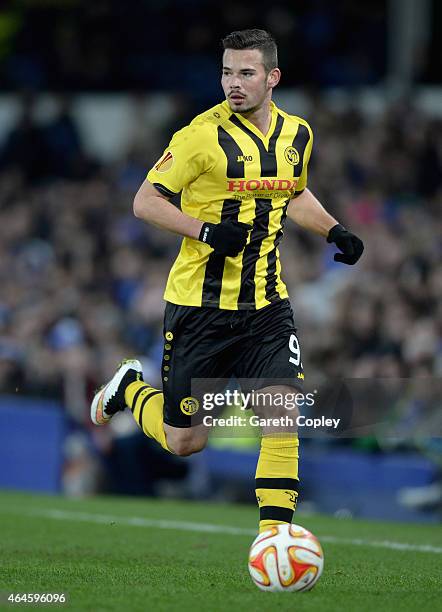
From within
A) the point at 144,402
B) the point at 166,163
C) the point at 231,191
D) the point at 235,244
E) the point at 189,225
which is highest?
the point at 166,163

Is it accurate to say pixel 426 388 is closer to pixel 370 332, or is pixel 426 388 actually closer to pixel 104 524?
pixel 370 332

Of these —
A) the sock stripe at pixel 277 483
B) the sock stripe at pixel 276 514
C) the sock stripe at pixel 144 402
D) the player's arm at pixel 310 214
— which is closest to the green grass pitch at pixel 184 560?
the sock stripe at pixel 276 514

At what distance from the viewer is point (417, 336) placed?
12234 mm

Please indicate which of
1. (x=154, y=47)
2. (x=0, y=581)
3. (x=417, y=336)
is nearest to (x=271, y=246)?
(x=0, y=581)

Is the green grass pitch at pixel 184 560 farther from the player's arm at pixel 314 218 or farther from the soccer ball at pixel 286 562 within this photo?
the player's arm at pixel 314 218

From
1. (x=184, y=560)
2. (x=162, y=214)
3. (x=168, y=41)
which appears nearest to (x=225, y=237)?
(x=162, y=214)

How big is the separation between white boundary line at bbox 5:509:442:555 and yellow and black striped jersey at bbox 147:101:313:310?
7.52 feet

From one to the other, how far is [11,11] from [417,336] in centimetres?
884

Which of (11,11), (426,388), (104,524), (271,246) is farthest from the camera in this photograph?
(11,11)

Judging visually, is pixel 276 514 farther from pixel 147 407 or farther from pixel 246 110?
pixel 246 110

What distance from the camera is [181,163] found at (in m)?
6.72

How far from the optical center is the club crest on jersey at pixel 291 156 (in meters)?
6.95

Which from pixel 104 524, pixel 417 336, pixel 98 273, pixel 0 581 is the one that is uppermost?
pixel 98 273

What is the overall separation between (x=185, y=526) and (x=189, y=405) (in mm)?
3051
